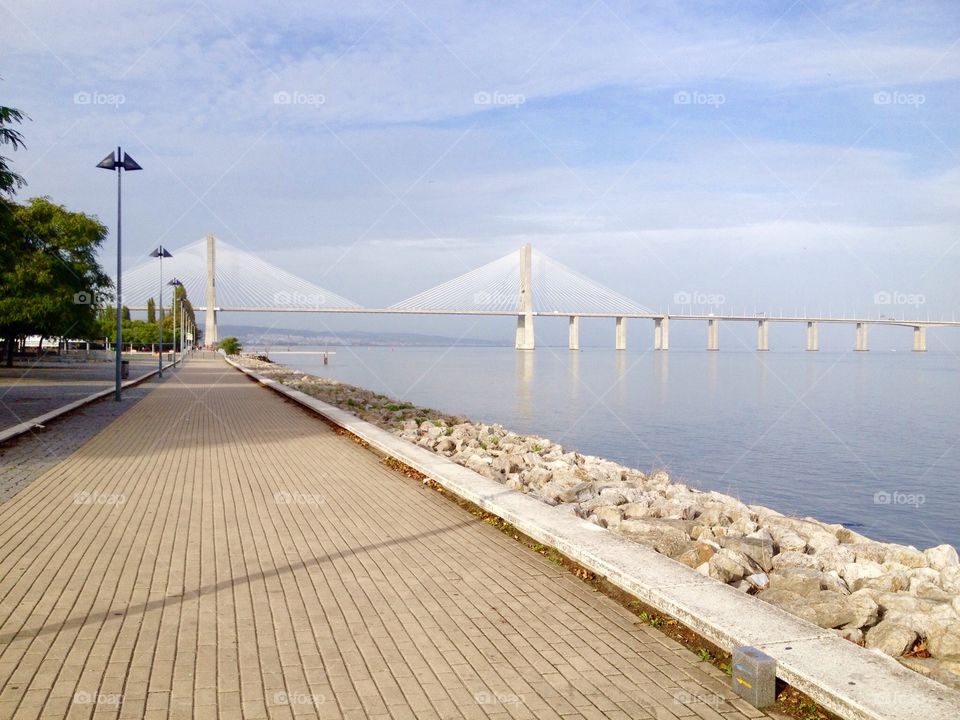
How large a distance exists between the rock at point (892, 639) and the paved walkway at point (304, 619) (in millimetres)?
1146

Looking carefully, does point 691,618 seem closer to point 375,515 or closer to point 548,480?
point 375,515

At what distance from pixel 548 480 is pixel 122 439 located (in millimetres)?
7373

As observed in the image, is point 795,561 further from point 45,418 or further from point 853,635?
point 45,418

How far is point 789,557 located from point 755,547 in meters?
0.30

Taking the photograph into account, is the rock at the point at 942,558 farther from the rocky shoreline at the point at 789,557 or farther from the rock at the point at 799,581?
the rock at the point at 799,581

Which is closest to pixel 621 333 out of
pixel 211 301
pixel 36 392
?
pixel 211 301

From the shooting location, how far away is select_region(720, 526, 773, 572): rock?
278 inches

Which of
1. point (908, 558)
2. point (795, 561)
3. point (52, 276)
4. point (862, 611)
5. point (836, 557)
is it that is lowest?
point (908, 558)

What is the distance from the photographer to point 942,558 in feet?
25.7

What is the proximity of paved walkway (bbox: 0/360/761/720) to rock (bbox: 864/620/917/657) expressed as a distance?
1.15 m

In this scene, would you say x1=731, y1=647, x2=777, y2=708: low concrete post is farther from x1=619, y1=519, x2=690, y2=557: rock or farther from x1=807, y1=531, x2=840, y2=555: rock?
x1=807, y1=531, x2=840, y2=555: rock

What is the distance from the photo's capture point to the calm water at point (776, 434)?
15812 mm

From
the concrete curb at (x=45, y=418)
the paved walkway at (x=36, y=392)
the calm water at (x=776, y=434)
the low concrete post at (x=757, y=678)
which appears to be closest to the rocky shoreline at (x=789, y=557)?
the low concrete post at (x=757, y=678)

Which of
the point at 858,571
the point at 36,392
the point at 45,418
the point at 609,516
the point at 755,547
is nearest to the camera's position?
the point at 858,571
